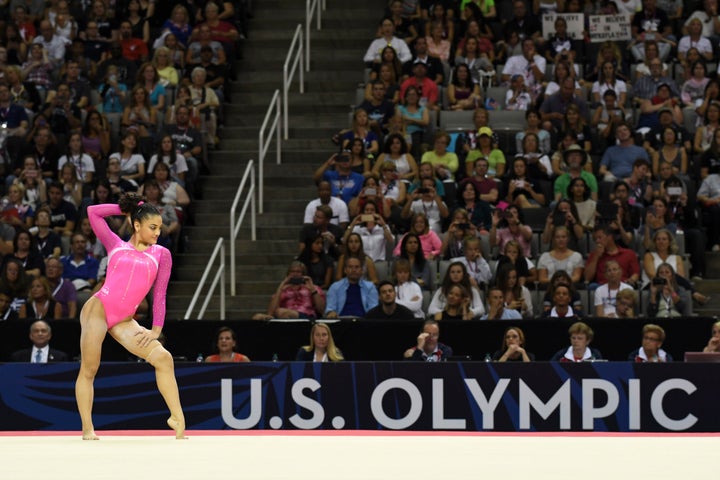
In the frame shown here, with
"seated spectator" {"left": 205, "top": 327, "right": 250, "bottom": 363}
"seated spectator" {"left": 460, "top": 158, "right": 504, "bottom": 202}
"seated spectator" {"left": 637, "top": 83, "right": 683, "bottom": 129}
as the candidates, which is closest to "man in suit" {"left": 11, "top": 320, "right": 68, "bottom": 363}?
"seated spectator" {"left": 205, "top": 327, "right": 250, "bottom": 363}

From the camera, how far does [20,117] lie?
19000 mm

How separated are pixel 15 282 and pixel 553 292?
5744mm

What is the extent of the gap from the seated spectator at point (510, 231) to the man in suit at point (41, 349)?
4.86 metres

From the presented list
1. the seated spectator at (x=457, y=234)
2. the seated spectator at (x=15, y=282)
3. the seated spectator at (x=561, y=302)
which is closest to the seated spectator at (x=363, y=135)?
the seated spectator at (x=457, y=234)

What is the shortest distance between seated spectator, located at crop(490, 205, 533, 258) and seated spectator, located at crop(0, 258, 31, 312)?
510 centimetres

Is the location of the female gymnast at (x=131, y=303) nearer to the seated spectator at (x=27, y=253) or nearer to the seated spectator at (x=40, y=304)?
the seated spectator at (x=40, y=304)

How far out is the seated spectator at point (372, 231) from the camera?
16.2m

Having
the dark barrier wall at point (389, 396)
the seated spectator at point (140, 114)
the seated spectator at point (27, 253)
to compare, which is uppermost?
the seated spectator at point (140, 114)

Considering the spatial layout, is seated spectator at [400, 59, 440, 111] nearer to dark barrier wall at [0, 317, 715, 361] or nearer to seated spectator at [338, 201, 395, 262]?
seated spectator at [338, 201, 395, 262]

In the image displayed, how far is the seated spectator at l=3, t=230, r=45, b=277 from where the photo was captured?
16.3 metres

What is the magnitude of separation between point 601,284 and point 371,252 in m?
2.57

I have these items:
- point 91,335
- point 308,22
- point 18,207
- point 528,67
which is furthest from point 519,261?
point 91,335
